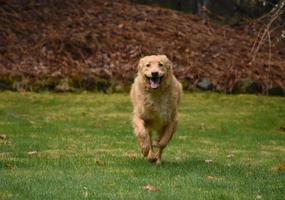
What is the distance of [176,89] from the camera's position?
12.6 metres

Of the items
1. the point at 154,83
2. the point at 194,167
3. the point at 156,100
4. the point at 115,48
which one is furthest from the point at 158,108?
the point at 115,48

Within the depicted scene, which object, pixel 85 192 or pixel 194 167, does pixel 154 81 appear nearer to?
pixel 194 167

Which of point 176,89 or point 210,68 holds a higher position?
point 176,89

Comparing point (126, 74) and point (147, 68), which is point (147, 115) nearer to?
point (147, 68)

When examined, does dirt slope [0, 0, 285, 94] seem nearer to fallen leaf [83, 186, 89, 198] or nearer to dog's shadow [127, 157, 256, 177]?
dog's shadow [127, 157, 256, 177]

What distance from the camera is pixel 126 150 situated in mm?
14383

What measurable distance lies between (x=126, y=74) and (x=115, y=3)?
310 inches

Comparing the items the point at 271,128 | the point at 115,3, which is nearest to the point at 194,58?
the point at 115,3

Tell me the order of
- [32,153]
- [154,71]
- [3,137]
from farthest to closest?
[3,137]
[32,153]
[154,71]

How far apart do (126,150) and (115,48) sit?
50.1 feet

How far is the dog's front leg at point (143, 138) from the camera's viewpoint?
11.9 metres

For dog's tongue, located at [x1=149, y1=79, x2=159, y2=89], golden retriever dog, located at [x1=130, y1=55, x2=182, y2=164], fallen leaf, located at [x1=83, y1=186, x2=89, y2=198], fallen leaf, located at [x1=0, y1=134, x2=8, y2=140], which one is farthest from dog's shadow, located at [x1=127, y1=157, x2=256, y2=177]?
fallen leaf, located at [x1=0, y1=134, x2=8, y2=140]

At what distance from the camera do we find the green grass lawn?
369 inches

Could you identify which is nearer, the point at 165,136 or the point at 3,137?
the point at 165,136
